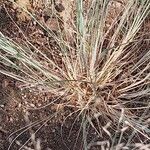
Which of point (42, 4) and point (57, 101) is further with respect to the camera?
Answer: point (42, 4)

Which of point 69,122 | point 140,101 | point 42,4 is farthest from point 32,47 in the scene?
point 140,101

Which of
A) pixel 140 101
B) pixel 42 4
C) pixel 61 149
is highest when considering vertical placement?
pixel 42 4

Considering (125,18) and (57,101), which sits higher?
(125,18)

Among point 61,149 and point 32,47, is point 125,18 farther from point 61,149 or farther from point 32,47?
point 61,149

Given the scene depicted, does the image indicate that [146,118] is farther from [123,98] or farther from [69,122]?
[69,122]

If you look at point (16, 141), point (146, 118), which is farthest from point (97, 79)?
point (16, 141)

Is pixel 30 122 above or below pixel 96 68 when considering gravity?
below
